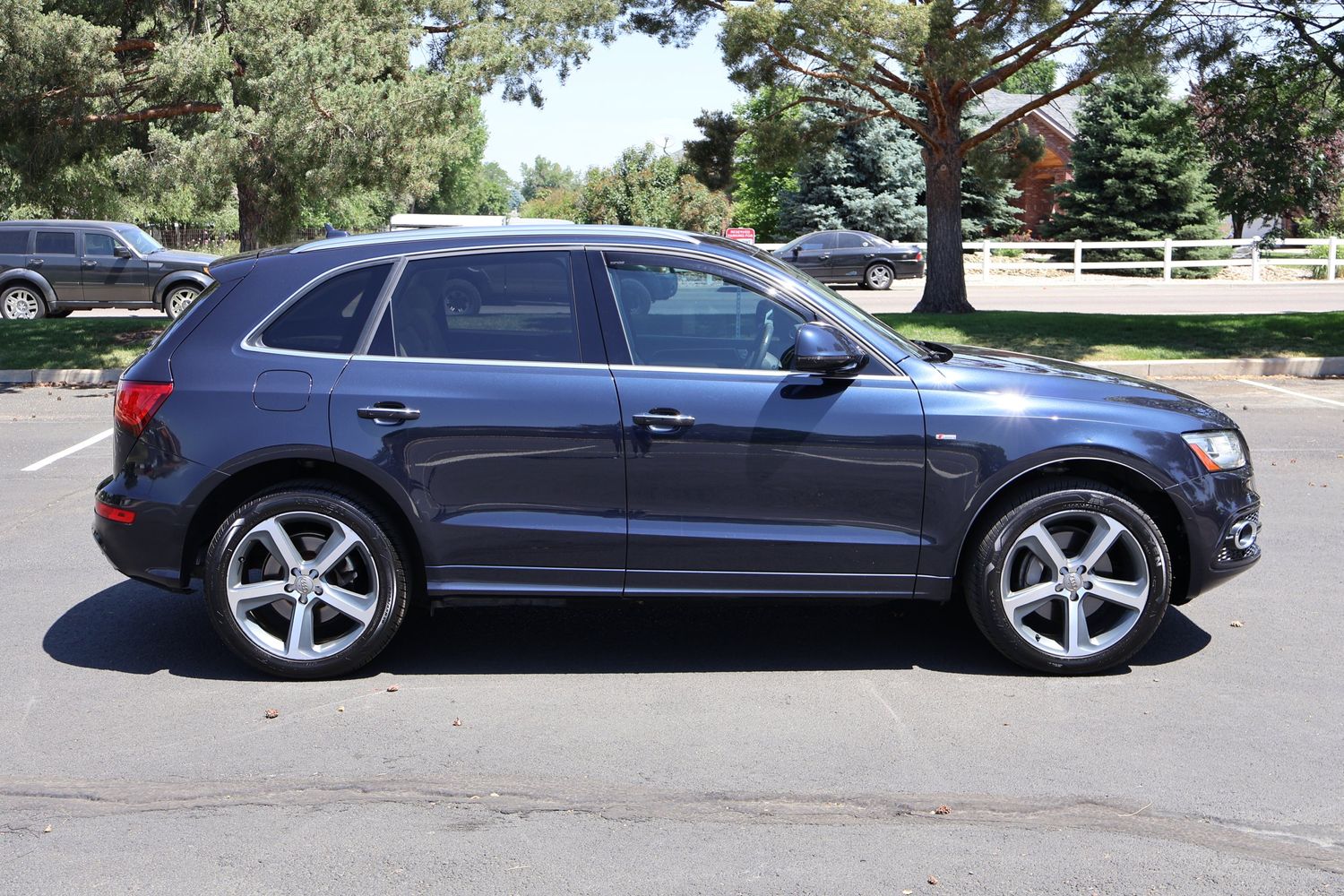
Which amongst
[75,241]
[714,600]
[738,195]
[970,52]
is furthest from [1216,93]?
[738,195]

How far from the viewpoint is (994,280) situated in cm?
3619

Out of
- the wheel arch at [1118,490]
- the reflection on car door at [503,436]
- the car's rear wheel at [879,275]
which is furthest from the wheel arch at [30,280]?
the wheel arch at [1118,490]

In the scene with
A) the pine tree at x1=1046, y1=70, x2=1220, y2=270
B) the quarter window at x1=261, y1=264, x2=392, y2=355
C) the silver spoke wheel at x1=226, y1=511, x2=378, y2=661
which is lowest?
the silver spoke wheel at x1=226, y1=511, x2=378, y2=661

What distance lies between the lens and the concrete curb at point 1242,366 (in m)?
15.6

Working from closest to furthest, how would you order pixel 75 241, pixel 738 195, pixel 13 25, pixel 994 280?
pixel 13 25 → pixel 75 241 → pixel 994 280 → pixel 738 195

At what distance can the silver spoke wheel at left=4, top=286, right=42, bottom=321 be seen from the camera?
73.2 ft

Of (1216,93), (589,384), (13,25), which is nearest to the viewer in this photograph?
(589,384)

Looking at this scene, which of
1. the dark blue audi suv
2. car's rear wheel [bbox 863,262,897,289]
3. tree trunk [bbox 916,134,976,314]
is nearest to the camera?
the dark blue audi suv

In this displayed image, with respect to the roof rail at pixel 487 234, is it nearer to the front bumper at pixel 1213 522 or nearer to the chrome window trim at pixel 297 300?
the chrome window trim at pixel 297 300

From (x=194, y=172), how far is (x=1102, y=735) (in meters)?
15.5

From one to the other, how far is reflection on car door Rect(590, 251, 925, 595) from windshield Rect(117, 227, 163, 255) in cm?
1973

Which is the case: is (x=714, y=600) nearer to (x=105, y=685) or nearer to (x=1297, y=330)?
(x=105, y=685)

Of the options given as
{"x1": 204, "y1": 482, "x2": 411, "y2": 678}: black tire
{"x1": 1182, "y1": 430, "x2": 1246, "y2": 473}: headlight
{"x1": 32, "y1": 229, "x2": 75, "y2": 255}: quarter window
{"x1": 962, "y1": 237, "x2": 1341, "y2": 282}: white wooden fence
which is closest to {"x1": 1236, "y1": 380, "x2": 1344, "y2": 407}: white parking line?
{"x1": 1182, "y1": 430, "x2": 1246, "y2": 473}: headlight

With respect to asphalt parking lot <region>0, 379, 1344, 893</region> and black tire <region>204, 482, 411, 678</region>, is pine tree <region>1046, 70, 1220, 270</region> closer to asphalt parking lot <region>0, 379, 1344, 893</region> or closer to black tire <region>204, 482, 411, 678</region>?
asphalt parking lot <region>0, 379, 1344, 893</region>
